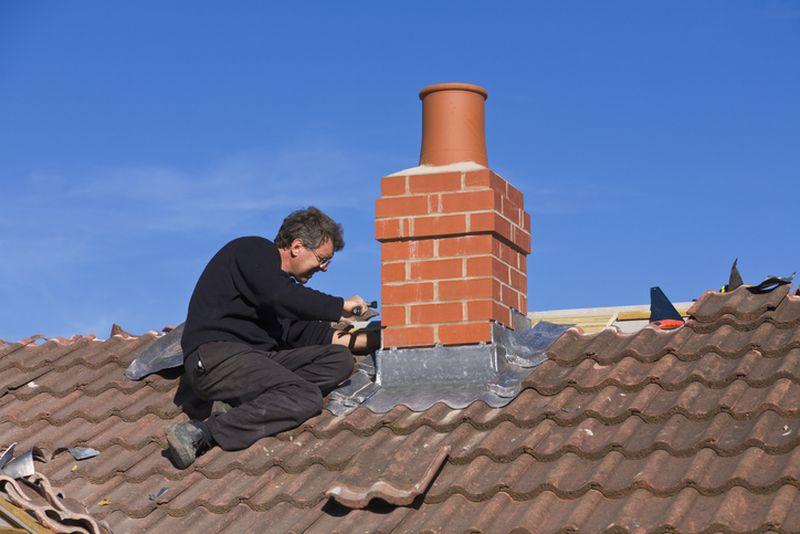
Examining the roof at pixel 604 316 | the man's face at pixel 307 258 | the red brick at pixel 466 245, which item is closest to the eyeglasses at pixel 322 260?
the man's face at pixel 307 258

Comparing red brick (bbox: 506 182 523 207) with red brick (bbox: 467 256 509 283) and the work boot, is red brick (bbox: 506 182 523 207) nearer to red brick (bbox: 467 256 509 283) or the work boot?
red brick (bbox: 467 256 509 283)

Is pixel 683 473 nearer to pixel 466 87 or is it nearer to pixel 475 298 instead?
pixel 475 298

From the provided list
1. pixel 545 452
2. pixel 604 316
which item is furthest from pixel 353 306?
pixel 604 316

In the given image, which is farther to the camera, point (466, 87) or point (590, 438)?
point (466, 87)

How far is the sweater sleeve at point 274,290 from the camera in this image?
22.9ft

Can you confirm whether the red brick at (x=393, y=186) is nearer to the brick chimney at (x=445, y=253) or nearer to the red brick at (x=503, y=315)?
the brick chimney at (x=445, y=253)

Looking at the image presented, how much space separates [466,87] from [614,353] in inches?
80.6

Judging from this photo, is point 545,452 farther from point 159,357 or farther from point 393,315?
point 159,357

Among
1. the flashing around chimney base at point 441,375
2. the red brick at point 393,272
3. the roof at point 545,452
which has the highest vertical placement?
the red brick at point 393,272

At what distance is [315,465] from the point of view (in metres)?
6.32

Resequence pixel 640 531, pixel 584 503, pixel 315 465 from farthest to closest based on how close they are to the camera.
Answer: pixel 315 465, pixel 584 503, pixel 640 531

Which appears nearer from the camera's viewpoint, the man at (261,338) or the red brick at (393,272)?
the man at (261,338)

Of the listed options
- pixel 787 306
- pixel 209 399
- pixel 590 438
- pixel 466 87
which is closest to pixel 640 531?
pixel 590 438

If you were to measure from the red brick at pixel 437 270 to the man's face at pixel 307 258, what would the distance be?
55 cm
